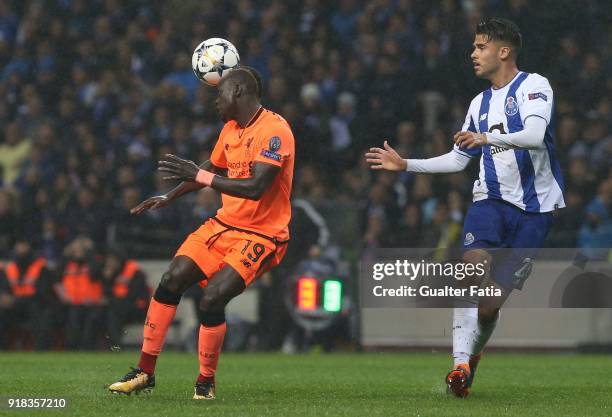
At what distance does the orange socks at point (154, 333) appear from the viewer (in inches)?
296

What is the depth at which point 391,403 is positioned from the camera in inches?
293

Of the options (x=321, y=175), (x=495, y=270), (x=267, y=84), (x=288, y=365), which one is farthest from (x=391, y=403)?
(x=267, y=84)

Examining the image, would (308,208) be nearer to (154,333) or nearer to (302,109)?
(302,109)

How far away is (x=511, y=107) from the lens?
26.0 ft

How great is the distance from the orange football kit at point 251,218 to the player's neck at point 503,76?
1.45m

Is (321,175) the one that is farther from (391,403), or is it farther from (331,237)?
(391,403)

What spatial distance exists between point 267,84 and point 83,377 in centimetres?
881

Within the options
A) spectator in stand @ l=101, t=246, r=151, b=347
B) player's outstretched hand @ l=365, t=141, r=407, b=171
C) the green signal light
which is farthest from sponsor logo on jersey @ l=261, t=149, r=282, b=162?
spectator in stand @ l=101, t=246, r=151, b=347

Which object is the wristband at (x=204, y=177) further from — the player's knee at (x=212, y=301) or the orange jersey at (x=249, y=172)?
the player's knee at (x=212, y=301)

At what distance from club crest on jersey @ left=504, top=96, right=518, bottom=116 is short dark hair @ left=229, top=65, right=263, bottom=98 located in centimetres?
157

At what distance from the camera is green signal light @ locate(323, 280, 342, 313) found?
14219mm

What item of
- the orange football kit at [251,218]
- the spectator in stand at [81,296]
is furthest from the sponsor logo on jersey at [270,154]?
the spectator in stand at [81,296]

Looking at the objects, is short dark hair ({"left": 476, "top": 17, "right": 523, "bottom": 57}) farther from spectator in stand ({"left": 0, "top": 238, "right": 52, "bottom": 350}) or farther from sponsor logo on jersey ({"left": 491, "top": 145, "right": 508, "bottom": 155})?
spectator in stand ({"left": 0, "top": 238, "right": 52, "bottom": 350})

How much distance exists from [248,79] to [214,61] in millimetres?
637
